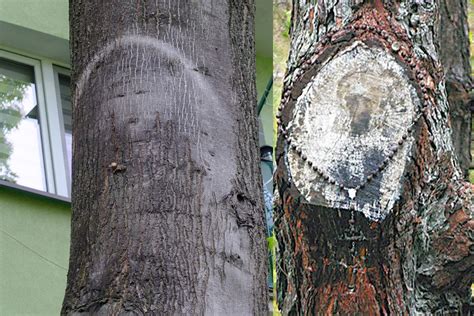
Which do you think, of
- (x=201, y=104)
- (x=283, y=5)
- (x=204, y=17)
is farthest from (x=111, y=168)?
(x=283, y=5)

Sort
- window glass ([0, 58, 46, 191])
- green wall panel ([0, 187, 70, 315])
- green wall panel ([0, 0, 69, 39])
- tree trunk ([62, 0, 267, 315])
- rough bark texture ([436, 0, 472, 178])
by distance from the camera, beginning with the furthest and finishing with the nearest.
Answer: green wall panel ([0, 0, 69, 39])
window glass ([0, 58, 46, 191])
green wall panel ([0, 187, 70, 315])
rough bark texture ([436, 0, 472, 178])
tree trunk ([62, 0, 267, 315])

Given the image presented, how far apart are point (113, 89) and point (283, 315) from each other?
0.83 meters

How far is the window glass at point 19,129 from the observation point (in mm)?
7910

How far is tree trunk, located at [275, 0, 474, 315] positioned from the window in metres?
5.78

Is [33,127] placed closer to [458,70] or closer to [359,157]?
[458,70]

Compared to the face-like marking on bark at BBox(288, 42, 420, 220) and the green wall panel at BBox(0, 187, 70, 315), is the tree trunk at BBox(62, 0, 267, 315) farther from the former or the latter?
the green wall panel at BBox(0, 187, 70, 315)

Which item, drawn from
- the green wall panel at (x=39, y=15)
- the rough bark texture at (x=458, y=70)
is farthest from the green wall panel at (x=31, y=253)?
the rough bark texture at (x=458, y=70)

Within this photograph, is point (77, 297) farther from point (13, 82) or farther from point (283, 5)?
point (13, 82)

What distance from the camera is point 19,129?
8.05 meters

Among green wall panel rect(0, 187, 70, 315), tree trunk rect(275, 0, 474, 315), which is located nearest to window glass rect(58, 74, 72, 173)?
green wall panel rect(0, 187, 70, 315)

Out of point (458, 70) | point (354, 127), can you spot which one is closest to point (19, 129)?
point (458, 70)

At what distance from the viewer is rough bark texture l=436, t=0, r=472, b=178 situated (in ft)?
11.0

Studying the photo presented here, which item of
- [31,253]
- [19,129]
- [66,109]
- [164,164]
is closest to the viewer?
[164,164]

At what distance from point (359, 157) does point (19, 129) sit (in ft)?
20.0
